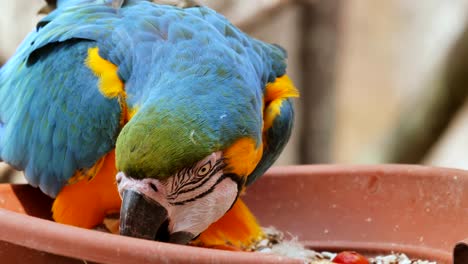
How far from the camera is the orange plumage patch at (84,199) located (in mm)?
2229

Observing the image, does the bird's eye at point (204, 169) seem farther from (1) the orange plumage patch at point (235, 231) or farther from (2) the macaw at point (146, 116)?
(1) the orange plumage patch at point (235, 231)

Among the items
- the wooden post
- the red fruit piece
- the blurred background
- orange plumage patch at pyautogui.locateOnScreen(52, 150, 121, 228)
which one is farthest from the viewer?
the wooden post

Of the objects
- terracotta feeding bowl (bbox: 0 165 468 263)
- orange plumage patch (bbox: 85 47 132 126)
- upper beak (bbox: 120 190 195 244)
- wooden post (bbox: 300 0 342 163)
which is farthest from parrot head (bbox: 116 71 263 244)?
wooden post (bbox: 300 0 342 163)

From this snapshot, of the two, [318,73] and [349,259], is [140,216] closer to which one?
[349,259]

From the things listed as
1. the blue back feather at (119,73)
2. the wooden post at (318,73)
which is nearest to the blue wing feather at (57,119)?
the blue back feather at (119,73)

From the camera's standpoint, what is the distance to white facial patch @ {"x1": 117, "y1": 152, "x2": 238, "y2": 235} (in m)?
1.76

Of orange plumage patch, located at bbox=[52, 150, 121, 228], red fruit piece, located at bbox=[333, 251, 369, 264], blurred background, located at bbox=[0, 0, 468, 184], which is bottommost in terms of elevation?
blurred background, located at bbox=[0, 0, 468, 184]

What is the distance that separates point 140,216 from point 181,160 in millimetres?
154

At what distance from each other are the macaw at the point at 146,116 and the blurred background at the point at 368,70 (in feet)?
4.21

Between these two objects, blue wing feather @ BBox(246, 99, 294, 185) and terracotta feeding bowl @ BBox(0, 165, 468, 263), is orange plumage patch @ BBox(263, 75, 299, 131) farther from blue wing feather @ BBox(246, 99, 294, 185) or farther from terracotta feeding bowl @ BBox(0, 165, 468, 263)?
terracotta feeding bowl @ BBox(0, 165, 468, 263)

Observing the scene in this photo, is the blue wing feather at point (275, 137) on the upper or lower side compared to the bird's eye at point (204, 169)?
lower

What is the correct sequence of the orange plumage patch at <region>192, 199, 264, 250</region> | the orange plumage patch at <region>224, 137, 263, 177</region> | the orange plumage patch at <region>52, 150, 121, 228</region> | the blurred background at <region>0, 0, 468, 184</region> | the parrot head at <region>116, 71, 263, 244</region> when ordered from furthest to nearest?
the blurred background at <region>0, 0, 468, 184</region>, the orange plumage patch at <region>192, 199, 264, 250</region>, the orange plumage patch at <region>52, 150, 121, 228</region>, the orange plumage patch at <region>224, 137, 263, 177</region>, the parrot head at <region>116, 71, 263, 244</region>

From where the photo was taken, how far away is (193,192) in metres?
1.85

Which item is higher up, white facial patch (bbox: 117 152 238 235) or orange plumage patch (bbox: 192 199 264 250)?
white facial patch (bbox: 117 152 238 235)
